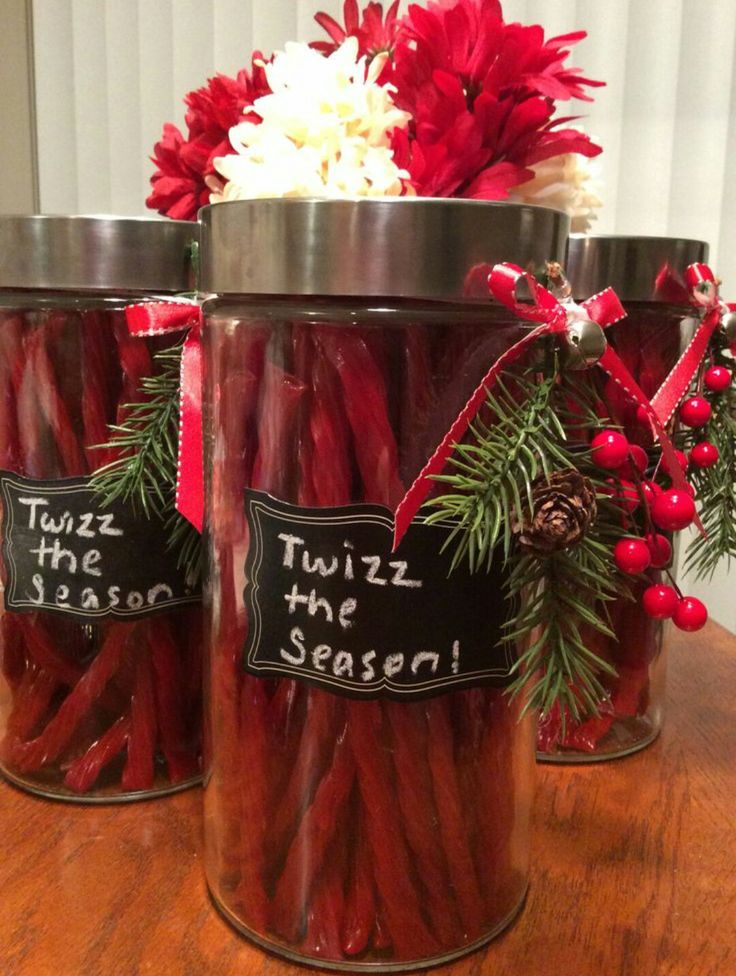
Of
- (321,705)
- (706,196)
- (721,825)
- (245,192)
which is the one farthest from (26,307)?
(706,196)

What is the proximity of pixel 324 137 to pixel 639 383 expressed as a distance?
0.21m

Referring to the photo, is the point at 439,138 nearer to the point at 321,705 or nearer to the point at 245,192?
the point at 245,192

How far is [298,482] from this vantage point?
37 cm

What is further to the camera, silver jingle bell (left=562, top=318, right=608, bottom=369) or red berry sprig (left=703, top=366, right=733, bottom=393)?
red berry sprig (left=703, top=366, right=733, bottom=393)

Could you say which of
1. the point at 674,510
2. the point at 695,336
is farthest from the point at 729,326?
the point at 674,510

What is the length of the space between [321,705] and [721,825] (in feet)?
0.78

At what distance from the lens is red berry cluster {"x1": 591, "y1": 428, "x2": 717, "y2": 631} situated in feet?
1.19

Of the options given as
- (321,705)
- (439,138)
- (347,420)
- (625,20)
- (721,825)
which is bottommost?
(721,825)

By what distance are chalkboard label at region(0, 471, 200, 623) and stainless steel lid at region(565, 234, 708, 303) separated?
25 cm

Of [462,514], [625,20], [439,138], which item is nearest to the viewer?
[462,514]

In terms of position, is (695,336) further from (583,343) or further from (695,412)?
(583,343)

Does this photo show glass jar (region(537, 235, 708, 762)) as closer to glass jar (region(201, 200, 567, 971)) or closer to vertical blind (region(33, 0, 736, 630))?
glass jar (region(201, 200, 567, 971))

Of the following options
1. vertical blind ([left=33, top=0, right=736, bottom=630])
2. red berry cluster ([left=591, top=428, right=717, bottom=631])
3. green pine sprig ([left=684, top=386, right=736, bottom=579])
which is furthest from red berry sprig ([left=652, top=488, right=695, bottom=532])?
vertical blind ([left=33, top=0, right=736, bottom=630])

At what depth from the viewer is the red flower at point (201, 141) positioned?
0.55m
